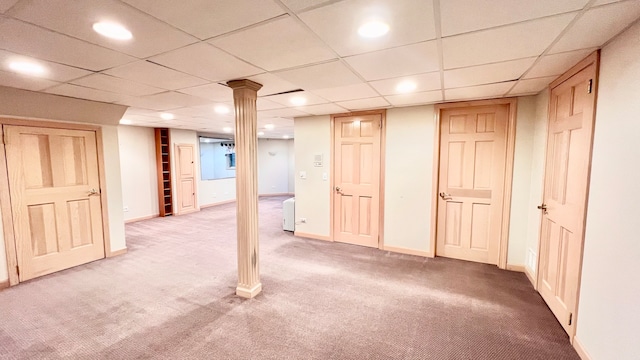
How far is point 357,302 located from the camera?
9.31ft

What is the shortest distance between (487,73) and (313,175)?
10.5 ft

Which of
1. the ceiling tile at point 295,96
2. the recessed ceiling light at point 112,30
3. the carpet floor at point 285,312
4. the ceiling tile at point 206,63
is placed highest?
the ceiling tile at point 295,96

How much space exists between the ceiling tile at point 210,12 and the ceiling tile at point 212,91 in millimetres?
1338

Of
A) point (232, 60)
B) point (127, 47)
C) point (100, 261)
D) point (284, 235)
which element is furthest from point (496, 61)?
point (100, 261)

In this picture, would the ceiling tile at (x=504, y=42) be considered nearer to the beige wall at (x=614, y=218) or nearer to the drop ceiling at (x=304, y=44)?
the drop ceiling at (x=304, y=44)

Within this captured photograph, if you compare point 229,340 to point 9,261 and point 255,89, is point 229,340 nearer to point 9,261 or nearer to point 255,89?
point 255,89

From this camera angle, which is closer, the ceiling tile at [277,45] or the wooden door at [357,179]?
the ceiling tile at [277,45]

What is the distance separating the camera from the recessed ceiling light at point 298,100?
3.53 metres

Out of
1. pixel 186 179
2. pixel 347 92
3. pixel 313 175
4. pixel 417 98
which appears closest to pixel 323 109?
pixel 347 92

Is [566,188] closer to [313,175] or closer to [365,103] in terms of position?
[365,103]

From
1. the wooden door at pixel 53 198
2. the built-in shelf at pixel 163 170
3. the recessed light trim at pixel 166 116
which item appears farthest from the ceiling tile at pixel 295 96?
the built-in shelf at pixel 163 170

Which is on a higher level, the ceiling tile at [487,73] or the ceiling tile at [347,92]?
the ceiling tile at [347,92]

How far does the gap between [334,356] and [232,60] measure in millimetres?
2476

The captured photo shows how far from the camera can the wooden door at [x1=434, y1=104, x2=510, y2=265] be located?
12.1ft
